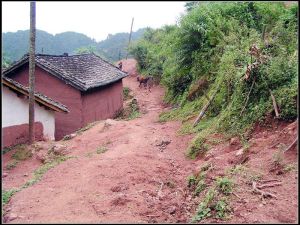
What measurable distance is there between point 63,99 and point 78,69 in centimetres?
253

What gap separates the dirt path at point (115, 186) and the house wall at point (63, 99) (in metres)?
4.70

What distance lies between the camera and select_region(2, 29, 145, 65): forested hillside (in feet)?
230

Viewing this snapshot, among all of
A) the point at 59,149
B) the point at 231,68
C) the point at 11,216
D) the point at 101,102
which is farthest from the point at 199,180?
the point at 101,102

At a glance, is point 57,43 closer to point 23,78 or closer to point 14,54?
point 14,54

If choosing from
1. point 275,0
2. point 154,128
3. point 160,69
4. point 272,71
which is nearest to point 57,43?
point 160,69

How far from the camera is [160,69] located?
30.5 metres

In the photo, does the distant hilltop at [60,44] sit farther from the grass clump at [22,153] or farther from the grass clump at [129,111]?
the grass clump at [22,153]

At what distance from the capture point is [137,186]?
8.08 meters

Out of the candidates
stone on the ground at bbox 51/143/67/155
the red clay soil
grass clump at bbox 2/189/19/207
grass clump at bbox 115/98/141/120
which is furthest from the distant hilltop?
grass clump at bbox 2/189/19/207

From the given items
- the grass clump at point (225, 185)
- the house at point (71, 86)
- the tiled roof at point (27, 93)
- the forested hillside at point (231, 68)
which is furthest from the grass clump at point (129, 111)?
the grass clump at point (225, 185)

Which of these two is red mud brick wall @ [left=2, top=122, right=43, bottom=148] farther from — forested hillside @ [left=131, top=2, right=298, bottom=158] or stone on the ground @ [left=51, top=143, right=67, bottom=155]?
forested hillside @ [left=131, top=2, right=298, bottom=158]

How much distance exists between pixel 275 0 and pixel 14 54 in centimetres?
5428

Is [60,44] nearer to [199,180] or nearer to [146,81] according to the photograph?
[146,81]

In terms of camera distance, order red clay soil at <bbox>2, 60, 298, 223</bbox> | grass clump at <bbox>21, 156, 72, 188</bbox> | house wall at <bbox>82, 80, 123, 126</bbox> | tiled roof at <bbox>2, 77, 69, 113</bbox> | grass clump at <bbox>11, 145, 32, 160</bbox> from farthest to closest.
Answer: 1. house wall at <bbox>82, 80, 123, 126</bbox>
2. tiled roof at <bbox>2, 77, 69, 113</bbox>
3. grass clump at <bbox>11, 145, 32, 160</bbox>
4. grass clump at <bbox>21, 156, 72, 188</bbox>
5. red clay soil at <bbox>2, 60, 298, 223</bbox>
